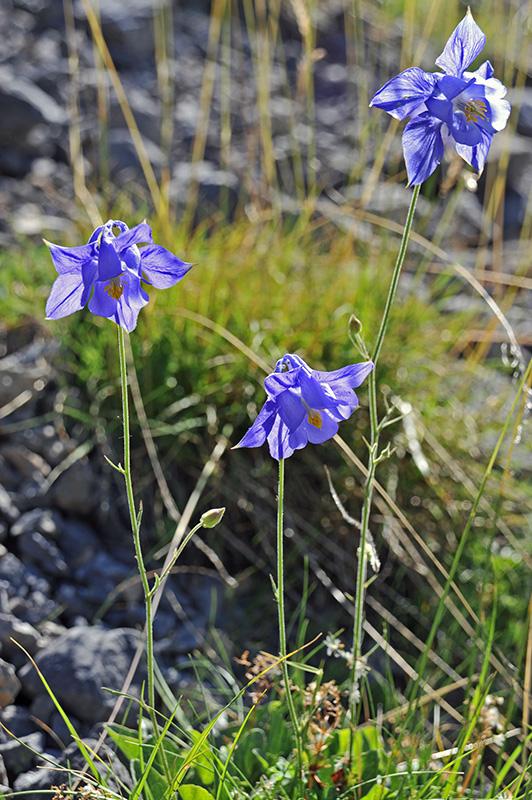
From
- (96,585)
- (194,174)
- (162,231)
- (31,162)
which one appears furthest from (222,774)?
(31,162)

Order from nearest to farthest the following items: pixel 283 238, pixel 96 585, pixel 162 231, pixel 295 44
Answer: pixel 96 585
pixel 162 231
pixel 283 238
pixel 295 44

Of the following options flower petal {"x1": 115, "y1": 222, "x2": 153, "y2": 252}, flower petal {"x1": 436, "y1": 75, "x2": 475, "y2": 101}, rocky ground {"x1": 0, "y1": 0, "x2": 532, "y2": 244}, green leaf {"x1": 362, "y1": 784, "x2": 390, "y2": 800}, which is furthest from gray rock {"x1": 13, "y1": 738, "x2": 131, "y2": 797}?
rocky ground {"x1": 0, "y1": 0, "x2": 532, "y2": 244}

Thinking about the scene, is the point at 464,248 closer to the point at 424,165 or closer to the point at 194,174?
the point at 194,174

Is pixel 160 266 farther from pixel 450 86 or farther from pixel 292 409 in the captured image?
pixel 450 86

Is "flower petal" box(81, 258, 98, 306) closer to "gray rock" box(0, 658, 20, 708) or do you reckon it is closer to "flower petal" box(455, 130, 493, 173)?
"flower petal" box(455, 130, 493, 173)

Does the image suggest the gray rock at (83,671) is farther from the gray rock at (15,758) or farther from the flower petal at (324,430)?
the flower petal at (324,430)

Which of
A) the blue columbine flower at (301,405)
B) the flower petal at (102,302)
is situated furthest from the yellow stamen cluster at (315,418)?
the flower petal at (102,302)
